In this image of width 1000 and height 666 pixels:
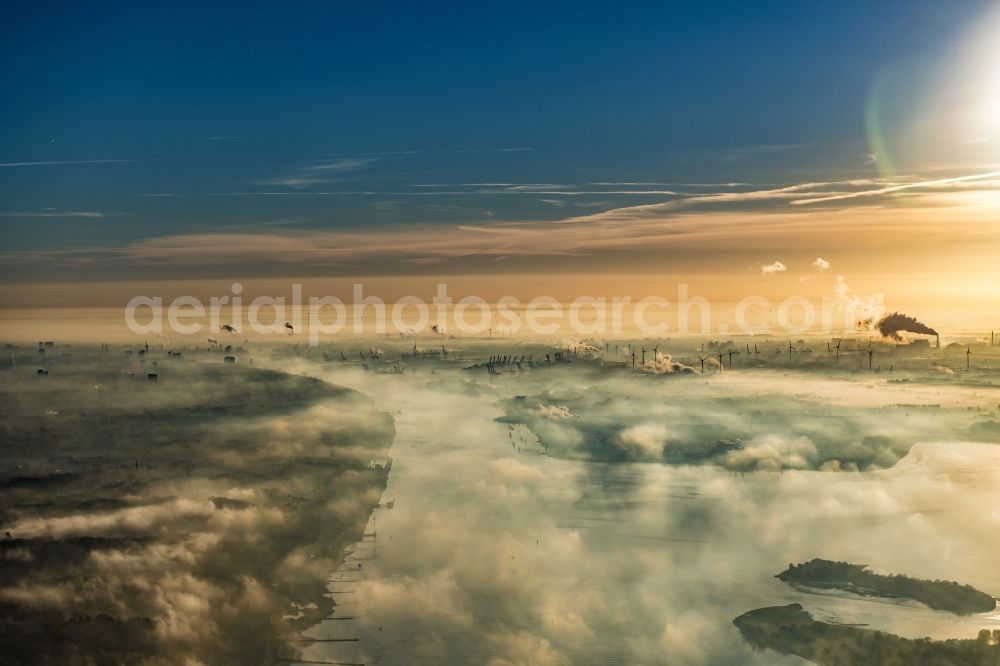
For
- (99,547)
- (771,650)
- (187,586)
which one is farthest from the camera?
(99,547)

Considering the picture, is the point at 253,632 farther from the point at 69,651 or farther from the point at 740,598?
the point at 740,598

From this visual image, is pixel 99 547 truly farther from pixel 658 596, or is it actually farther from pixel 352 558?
pixel 658 596

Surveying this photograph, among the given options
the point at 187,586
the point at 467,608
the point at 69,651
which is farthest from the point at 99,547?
the point at 467,608

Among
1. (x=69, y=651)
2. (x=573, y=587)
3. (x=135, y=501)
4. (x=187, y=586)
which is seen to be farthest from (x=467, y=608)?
(x=135, y=501)

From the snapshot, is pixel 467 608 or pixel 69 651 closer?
pixel 69 651

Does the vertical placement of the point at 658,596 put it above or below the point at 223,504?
below

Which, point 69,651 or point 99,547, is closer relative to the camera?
point 69,651

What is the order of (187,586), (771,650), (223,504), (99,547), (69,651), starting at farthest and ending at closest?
(223,504), (99,547), (187,586), (771,650), (69,651)

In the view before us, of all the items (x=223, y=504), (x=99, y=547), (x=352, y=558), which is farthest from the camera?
(x=223, y=504)

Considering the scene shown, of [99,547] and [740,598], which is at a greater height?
[99,547]
